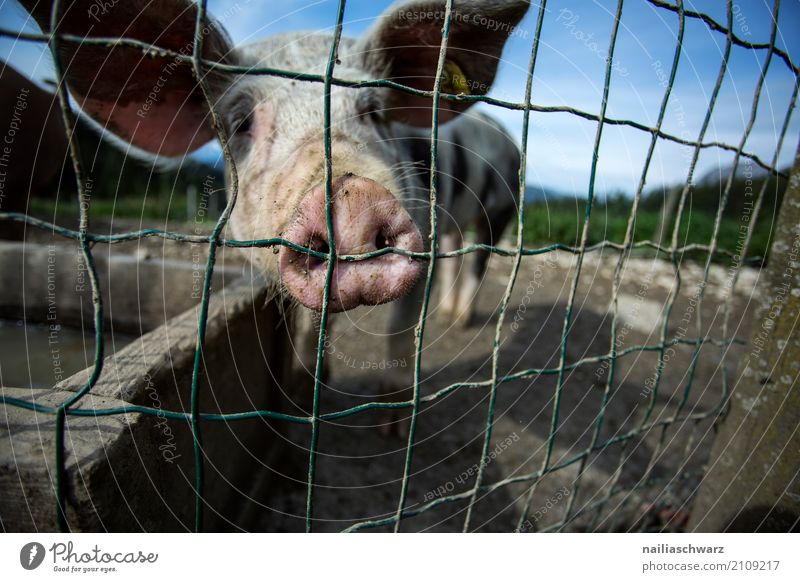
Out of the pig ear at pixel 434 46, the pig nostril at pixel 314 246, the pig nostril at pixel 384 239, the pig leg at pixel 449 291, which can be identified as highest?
the pig ear at pixel 434 46

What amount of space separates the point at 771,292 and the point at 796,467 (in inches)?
14.3

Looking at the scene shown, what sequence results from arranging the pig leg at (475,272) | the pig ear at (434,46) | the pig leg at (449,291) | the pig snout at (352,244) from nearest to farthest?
the pig snout at (352,244)
the pig ear at (434,46)
the pig leg at (475,272)
the pig leg at (449,291)

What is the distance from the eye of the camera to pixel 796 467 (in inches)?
→ 37.4

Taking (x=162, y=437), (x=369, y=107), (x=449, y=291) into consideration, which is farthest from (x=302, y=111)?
(x=449, y=291)

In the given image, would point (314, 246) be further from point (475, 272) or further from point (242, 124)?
point (475, 272)

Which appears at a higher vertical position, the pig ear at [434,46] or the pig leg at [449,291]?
the pig ear at [434,46]

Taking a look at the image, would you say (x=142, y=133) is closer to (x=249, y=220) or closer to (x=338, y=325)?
(x=249, y=220)

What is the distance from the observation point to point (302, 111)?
3.76ft

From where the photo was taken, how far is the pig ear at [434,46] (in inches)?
34.8

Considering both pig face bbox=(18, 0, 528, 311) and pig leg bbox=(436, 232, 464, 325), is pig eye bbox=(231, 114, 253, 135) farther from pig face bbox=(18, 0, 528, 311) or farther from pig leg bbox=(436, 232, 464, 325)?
pig leg bbox=(436, 232, 464, 325)

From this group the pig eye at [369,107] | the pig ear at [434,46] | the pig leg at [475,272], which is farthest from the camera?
the pig leg at [475,272]

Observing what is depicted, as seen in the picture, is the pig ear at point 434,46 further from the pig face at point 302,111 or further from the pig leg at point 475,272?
the pig leg at point 475,272

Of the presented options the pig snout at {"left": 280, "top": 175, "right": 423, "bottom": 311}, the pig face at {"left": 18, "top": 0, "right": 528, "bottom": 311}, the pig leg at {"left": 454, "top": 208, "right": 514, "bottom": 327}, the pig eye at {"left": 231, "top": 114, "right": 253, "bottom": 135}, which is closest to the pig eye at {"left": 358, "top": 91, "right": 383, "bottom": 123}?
the pig face at {"left": 18, "top": 0, "right": 528, "bottom": 311}

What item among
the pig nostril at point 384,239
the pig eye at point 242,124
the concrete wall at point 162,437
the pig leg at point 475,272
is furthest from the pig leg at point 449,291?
the pig nostril at point 384,239
